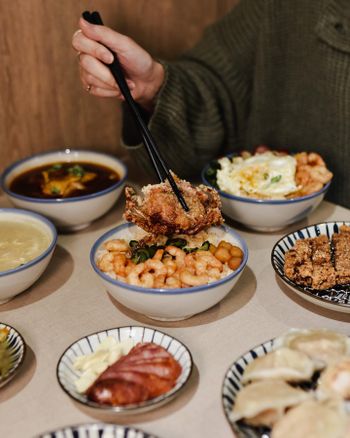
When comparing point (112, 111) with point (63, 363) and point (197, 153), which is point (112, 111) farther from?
point (63, 363)

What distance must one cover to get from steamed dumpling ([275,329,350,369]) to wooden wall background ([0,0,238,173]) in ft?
4.36

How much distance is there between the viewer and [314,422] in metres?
0.97

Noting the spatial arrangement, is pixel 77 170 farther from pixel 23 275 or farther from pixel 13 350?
pixel 13 350

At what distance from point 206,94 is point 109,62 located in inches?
23.2

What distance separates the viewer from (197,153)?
2.25m

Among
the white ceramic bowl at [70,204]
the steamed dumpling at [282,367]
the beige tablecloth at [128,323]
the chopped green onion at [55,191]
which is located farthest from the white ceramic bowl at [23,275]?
the steamed dumpling at [282,367]

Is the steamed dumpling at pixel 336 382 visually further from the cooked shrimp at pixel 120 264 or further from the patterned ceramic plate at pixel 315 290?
the cooked shrimp at pixel 120 264

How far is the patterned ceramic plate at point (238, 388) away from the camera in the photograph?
1.03 meters

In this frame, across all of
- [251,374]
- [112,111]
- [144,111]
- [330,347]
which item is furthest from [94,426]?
[112,111]

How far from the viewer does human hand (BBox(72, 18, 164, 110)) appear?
5.68 ft

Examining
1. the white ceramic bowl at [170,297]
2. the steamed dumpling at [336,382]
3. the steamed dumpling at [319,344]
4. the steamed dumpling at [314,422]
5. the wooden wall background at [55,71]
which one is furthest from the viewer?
the wooden wall background at [55,71]

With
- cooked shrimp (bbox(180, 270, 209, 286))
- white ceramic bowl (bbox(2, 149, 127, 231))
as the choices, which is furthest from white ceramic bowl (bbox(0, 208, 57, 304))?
cooked shrimp (bbox(180, 270, 209, 286))

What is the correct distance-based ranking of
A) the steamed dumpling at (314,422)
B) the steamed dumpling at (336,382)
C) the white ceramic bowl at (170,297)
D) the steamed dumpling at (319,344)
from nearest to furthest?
1. the steamed dumpling at (314,422)
2. the steamed dumpling at (336,382)
3. the steamed dumpling at (319,344)
4. the white ceramic bowl at (170,297)

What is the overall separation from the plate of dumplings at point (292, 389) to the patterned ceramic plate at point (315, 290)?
6.8 inches
